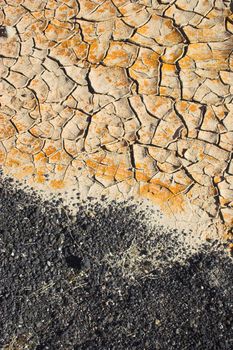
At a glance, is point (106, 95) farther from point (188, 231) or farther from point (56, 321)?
point (56, 321)

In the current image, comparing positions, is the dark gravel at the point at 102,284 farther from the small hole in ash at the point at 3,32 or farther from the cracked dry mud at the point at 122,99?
the small hole in ash at the point at 3,32

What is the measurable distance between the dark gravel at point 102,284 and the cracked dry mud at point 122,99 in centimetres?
20

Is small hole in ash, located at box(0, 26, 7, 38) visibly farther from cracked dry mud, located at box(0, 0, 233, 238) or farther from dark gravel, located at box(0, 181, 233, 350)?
dark gravel, located at box(0, 181, 233, 350)

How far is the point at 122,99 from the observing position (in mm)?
4414

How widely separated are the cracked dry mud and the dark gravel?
20 cm

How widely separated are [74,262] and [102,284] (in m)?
0.19

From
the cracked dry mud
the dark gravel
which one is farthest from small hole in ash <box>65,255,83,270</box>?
the cracked dry mud

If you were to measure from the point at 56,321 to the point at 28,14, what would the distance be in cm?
187

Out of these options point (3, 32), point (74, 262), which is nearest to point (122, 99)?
point (3, 32)

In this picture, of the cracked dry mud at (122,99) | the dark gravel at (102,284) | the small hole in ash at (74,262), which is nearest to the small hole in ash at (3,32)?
the cracked dry mud at (122,99)

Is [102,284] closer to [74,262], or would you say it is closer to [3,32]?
[74,262]

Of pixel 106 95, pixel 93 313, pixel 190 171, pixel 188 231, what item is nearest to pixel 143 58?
pixel 106 95

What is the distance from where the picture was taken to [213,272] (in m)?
4.04

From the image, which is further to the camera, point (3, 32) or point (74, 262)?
point (3, 32)
